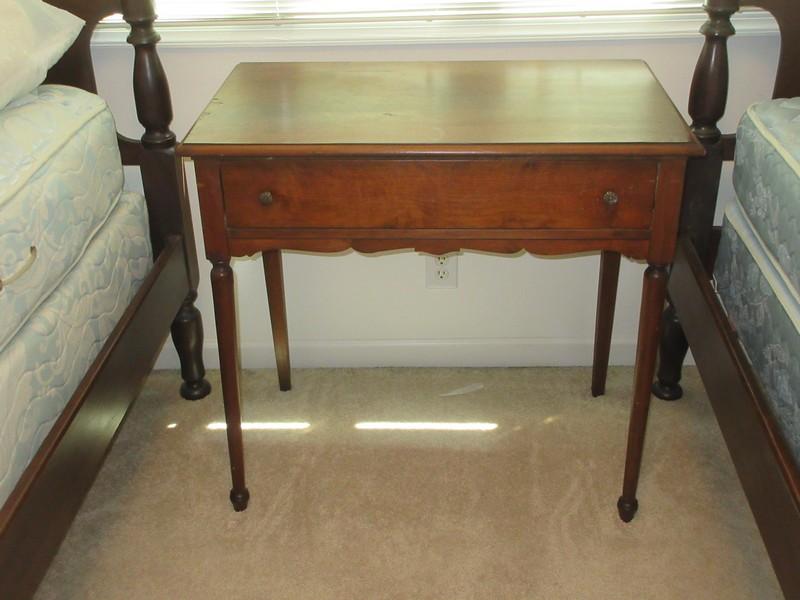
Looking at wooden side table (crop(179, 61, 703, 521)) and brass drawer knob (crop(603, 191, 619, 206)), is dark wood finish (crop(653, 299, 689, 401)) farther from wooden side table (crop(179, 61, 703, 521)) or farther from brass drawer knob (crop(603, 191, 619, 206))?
brass drawer knob (crop(603, 191, 619, 206))

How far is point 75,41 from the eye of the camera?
1.53 metres

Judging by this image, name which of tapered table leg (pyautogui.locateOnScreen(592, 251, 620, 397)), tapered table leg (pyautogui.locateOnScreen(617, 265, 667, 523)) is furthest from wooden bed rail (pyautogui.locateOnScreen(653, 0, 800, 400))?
tapered table leg (pyautogui.locateOnScreen(617, 265, 667, 523))

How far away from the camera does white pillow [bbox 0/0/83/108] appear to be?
4.17 ft

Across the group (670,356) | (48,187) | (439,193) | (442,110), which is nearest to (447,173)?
(439,193)

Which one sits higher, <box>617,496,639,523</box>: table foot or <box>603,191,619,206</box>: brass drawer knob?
<box>603,191,619,206</box>: brass drawer knob

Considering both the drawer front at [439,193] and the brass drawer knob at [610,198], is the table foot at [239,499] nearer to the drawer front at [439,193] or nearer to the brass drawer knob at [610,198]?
the drawer front at [439,193]

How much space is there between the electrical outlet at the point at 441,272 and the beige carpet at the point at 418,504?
22cm

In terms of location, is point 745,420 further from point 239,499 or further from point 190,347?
point 190,347

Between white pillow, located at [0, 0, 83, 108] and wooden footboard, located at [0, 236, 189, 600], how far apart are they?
1.24 ft

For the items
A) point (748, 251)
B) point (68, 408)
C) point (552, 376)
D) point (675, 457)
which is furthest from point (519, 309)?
point (68, 408)

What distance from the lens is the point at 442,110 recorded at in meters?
1.27

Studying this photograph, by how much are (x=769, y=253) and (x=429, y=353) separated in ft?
2.70

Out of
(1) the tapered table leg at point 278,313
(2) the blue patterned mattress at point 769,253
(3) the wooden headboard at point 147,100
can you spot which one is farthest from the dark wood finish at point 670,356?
(3) the wooden headboard at point 147,100

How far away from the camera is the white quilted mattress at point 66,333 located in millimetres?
1082
